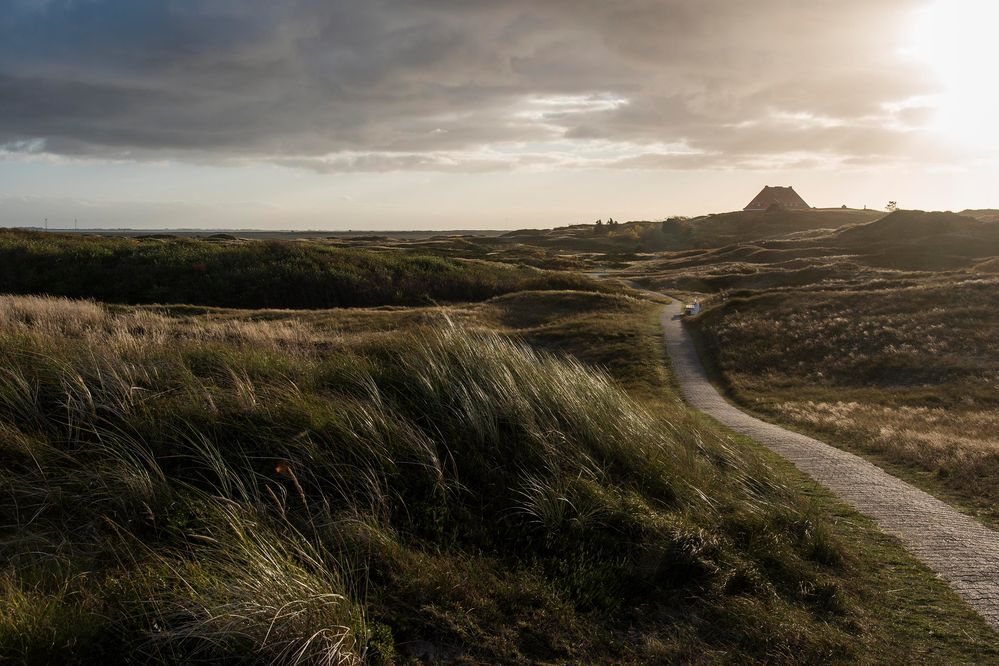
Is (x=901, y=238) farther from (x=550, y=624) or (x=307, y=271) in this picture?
(x=550, y=624)

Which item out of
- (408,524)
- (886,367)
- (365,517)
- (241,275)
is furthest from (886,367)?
(241,275)

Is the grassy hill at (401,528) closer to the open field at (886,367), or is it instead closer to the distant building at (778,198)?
the open field at (886,367)

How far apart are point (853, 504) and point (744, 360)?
16.9m

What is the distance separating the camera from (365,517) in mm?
5789

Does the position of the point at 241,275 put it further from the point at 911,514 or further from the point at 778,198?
the point at 778,198

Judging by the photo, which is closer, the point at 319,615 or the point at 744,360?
the point at 319,615

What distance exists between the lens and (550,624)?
5.12 metres

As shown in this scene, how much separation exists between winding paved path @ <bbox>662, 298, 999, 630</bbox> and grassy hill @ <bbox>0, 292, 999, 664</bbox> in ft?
1.24

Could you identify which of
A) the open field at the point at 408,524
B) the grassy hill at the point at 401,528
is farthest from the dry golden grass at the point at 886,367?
the grassy hill at the point at 401,528

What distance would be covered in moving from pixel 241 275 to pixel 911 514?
46430 mm

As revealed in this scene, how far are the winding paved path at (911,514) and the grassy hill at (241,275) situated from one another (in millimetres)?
32333

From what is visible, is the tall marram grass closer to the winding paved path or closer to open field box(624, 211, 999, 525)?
the winding paved path

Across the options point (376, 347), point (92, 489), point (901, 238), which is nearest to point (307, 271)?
point (376, 347)

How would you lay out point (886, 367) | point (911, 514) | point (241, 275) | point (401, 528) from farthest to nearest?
point (241, 275)
point (886, 367)
point (911, 514)
point (401, 528)
